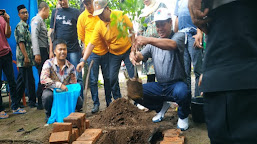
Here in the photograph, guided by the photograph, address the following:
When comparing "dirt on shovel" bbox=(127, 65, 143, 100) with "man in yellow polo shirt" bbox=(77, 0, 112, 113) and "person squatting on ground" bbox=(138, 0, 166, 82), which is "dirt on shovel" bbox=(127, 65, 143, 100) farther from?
"man in yellow polo shirt" bbox=(77, 0, 112, 113)

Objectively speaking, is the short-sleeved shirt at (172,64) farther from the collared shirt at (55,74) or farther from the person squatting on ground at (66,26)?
the person squatting on ground at (66,26)

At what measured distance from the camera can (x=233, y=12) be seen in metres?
1.05

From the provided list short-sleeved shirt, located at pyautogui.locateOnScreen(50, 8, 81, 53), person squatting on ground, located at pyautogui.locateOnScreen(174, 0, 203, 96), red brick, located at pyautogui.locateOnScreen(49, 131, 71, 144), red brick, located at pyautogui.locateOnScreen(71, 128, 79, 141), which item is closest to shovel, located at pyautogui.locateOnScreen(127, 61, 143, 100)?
red brick, located at pyautogui.locateOnScreen(71, 128, 79, 141)

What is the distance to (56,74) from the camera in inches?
153

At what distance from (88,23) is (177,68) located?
2.23 metres

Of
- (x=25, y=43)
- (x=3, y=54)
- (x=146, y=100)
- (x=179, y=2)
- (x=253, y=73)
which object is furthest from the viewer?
(x=25, y=43)

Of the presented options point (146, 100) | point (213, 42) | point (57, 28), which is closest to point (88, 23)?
point (57, 28)

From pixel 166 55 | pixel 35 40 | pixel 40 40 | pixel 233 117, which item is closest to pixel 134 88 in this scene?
pixel 166 55

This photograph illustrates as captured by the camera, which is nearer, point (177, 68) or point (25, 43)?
point (177, 68)

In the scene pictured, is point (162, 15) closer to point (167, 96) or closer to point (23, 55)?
point (167, 96)

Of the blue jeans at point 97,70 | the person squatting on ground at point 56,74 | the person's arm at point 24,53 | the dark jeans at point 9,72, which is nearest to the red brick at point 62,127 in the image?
the person squatting on ground at point 56,74

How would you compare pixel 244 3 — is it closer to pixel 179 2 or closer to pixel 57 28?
pixel 179 2

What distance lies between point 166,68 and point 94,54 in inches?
67.3

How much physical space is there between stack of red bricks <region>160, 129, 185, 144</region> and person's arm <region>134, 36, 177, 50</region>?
3.52 feet
